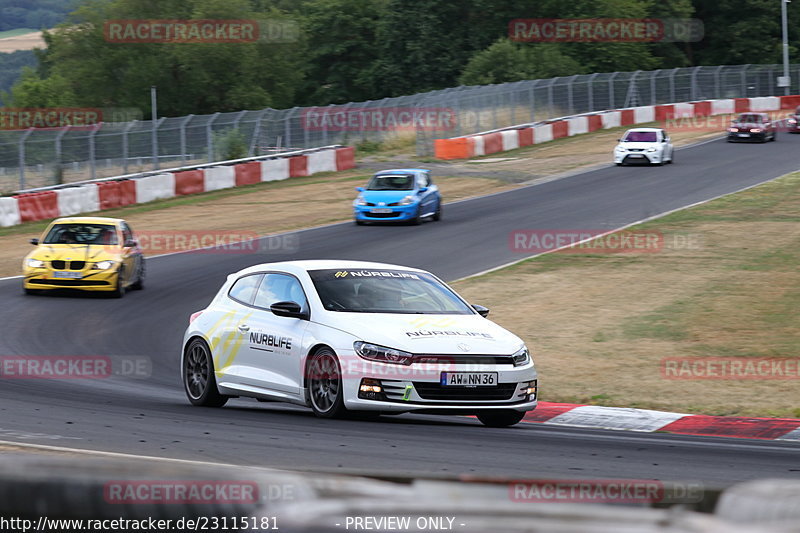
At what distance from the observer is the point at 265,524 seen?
3420 millimetres

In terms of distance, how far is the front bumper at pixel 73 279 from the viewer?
20.1 metres

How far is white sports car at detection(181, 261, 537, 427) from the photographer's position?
9.93 meters

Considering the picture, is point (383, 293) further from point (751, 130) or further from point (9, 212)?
point (751, 130)

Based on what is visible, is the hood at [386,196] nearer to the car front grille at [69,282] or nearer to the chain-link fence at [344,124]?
the chain-link fence at [344,124]

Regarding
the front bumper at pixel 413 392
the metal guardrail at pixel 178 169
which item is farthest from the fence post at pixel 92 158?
the front bumper at pixel 413 392

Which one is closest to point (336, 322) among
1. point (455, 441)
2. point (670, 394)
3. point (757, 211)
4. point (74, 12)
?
point (455, 441)

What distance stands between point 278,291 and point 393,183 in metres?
20.1

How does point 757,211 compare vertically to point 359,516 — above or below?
below

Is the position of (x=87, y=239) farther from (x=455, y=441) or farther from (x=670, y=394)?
(x=455, y=441)

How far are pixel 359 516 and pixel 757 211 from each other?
2791cm

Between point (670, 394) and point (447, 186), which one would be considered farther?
point (447, 186)

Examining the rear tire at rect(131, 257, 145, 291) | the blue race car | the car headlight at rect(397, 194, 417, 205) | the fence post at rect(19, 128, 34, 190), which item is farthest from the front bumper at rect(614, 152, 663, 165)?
the rear tire at rect(131, 257, 145, 291)

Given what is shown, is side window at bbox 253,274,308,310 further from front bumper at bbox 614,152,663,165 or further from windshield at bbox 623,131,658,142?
windshield at bbox 623,131,658,142

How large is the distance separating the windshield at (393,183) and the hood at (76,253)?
11.5m
